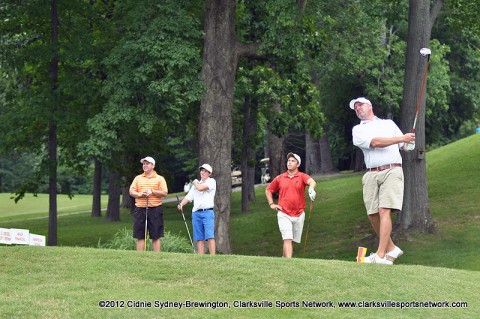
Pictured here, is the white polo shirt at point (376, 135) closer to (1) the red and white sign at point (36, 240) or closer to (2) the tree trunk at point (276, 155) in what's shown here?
(1) the red and white sign at point (36, 240)

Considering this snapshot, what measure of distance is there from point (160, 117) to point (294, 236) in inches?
376

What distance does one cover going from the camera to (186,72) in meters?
24.1

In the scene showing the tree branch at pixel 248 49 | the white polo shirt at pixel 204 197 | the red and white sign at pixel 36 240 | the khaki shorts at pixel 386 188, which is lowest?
the red and white sign at pixel 36 240

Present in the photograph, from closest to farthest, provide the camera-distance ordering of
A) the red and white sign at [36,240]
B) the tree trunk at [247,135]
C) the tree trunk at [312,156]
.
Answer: the red and white sign at [36,240], the tree trunk at [247,135], the tree trunk at [312,156]

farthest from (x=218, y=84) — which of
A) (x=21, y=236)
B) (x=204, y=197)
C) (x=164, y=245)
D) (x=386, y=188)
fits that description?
(x=386, y=188)

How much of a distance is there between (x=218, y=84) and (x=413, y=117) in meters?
4.63

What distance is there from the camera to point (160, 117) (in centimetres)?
2558

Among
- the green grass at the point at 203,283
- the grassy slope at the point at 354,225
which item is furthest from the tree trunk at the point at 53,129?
the green grass at the point at 203,283

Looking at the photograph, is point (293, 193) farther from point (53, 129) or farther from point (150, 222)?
point (53, 129)

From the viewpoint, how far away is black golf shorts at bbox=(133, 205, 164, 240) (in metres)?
17.2

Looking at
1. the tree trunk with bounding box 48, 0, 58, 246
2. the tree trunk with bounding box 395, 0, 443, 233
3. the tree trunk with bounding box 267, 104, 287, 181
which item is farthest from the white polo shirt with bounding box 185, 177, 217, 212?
the tree trunk with bounding box 267, 104, 287, 181

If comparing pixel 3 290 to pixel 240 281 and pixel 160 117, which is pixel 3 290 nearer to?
pixel 240 281

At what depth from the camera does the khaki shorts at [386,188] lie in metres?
13.4

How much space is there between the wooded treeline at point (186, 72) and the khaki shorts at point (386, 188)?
33.4 feet
